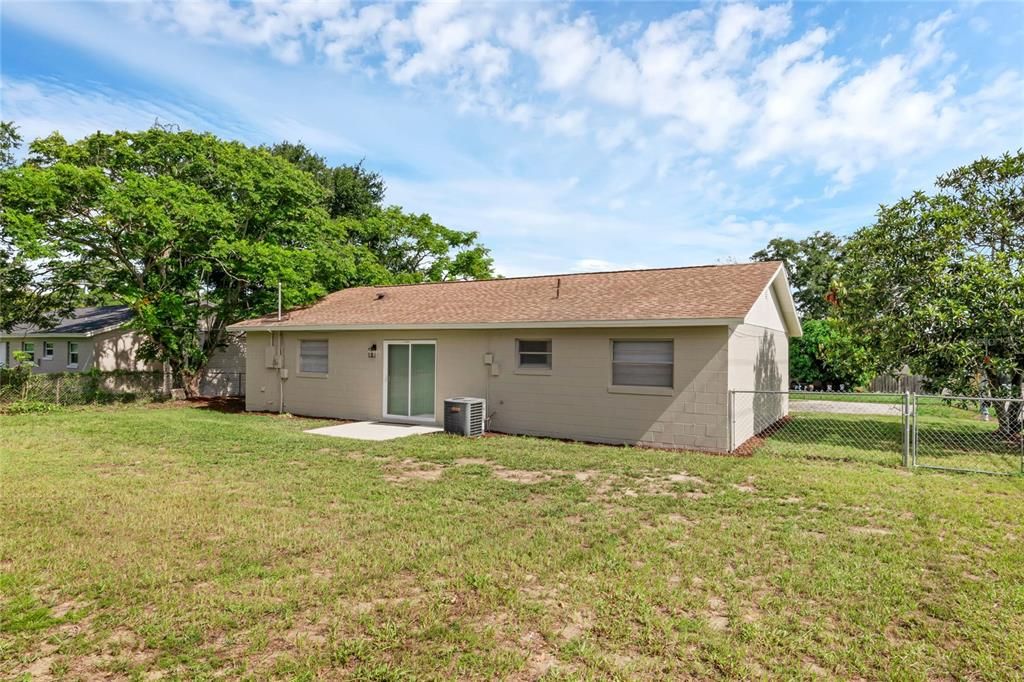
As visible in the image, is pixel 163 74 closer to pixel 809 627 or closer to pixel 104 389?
pixel 104 389

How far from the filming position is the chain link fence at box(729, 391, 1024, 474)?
873 centimetres

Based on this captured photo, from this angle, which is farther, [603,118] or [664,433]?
[603,118]

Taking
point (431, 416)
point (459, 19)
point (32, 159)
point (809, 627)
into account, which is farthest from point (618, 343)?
point (32, 159)

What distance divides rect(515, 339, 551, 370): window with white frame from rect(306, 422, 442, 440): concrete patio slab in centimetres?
254

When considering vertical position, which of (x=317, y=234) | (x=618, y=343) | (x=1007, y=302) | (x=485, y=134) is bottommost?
(x=618, y=343)

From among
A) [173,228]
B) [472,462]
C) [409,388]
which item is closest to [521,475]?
[472,462]

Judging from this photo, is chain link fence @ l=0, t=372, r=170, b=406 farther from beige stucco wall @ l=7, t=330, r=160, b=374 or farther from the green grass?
the green grass

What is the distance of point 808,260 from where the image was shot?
1427 inches

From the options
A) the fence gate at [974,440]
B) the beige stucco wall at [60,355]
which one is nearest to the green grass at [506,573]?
the fence gate at [974,440]

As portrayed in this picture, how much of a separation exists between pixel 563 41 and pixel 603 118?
2687 millimetres

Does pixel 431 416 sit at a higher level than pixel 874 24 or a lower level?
lower

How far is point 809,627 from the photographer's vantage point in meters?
3.44

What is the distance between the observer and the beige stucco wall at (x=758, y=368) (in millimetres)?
10195

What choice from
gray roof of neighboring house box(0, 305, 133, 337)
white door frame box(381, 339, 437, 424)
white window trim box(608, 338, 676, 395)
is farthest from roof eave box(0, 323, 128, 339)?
white window trim box(608, 338, 676, 395)
